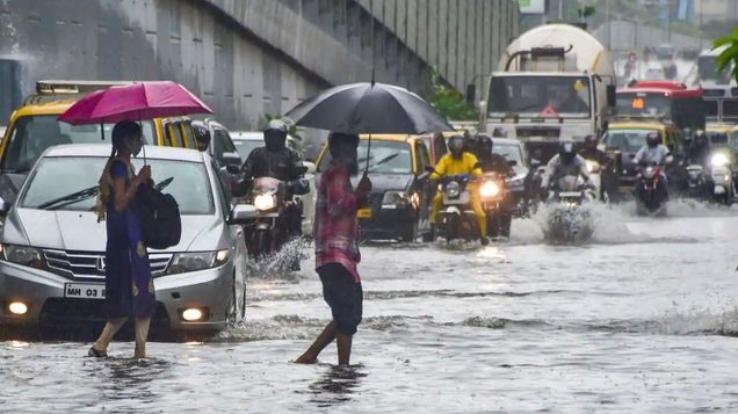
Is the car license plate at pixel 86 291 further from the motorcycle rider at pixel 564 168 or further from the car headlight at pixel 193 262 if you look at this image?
the motorcycle rider at pixel 564 168

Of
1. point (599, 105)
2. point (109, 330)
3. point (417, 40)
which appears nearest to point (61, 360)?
point (109, 330)

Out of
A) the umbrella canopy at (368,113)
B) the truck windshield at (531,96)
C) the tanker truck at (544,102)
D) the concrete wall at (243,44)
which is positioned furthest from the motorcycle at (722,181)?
the umbrella canopy at (368,113)

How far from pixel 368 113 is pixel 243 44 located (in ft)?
124

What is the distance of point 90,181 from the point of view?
1748 cm

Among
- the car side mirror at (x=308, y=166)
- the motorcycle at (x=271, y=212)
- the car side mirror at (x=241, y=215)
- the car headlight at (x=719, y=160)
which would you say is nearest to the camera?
the car side mirror at (x=241, y=215)

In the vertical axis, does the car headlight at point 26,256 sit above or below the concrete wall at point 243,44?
below

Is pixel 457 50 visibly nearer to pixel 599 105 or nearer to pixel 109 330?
pixel 599 105

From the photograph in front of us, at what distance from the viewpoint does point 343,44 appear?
6275 cm

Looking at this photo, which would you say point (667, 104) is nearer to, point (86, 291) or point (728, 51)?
point (86, 291)

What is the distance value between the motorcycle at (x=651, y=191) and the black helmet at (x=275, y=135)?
20108 millimetres

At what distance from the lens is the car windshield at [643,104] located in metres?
65.1

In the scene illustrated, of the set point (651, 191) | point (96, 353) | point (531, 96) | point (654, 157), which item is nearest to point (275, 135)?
point (96, 353)

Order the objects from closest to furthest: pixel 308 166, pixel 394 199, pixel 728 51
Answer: pixel 728 51, pixel 308 166, pixel 394 199

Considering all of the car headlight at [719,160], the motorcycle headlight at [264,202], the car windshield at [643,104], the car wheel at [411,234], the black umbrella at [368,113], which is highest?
the car windshield at [643,104]
